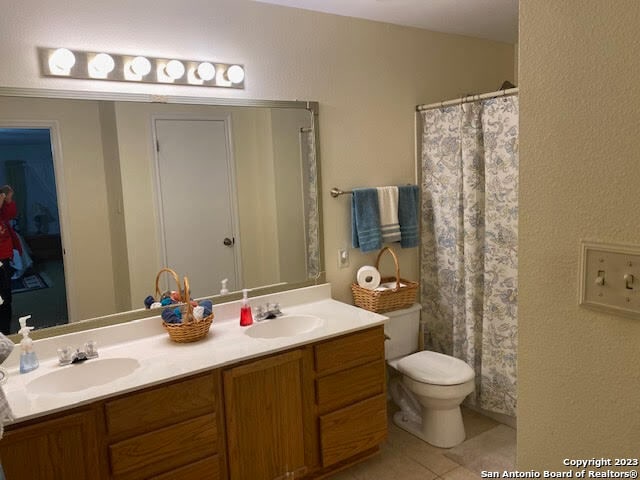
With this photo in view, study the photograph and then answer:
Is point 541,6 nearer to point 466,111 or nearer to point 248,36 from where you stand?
point 248,36

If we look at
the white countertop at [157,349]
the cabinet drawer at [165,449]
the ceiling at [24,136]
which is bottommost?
the cabinet drawer at [165,449]

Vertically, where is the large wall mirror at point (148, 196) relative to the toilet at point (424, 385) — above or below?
above

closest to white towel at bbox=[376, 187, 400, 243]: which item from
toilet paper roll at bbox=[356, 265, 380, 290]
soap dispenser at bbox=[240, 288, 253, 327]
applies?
toilet paper roll at bbox=[356, 265, 380, 290]

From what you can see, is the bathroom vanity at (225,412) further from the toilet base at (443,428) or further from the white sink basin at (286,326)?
the toilet base at (443,428)

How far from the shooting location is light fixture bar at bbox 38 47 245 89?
6.79ft

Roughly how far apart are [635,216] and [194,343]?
1.82m

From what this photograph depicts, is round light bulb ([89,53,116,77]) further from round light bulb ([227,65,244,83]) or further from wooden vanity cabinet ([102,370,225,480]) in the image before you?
wooden vanity cabinet ([102,370,225,480])

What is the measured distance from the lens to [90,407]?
1.73 m

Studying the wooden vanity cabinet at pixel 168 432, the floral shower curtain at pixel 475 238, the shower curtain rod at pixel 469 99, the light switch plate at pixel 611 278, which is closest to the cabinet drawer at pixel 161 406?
the wooden vanity cabinet at pixel 168 432

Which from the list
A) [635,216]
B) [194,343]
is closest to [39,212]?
[194,343]

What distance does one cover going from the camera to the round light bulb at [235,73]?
2.47 metres

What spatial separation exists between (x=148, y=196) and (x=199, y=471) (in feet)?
4.05

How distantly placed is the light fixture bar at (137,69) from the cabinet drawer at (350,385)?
1524 mm

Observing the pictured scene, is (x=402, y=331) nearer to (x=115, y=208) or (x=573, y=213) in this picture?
(x=115, y=208)
